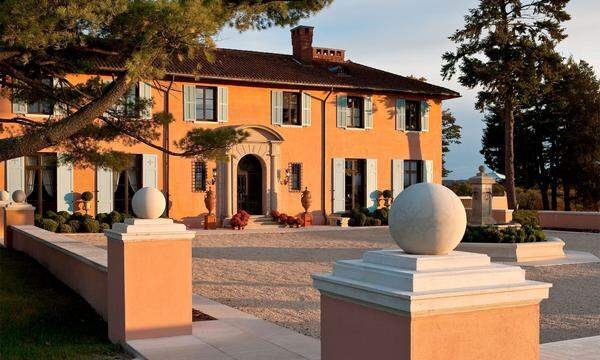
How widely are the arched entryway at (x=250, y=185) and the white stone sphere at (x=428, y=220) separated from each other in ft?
68.6

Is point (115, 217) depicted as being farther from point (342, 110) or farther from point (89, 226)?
point (342, 110)

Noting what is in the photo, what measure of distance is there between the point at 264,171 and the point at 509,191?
11013 mm

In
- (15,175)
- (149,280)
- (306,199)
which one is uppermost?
(15,175)

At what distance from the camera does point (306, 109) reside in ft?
81.3

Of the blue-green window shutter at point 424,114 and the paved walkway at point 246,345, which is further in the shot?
the blue-green window shutter at point 424,114

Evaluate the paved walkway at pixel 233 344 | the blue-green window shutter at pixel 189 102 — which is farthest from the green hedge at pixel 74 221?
the paved walkway at pixel 233 344

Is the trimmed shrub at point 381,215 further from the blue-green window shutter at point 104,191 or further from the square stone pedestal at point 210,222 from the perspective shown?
the blue-green window shutter at point 104,191

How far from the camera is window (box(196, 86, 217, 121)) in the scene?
2308cm

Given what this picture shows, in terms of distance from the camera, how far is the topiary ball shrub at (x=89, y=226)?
64.4 feet

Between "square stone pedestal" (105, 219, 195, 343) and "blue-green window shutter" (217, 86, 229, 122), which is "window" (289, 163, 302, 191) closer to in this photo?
"blue-green window shutter" (217, 86, 229, 122)

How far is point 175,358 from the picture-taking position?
5656 millimetres

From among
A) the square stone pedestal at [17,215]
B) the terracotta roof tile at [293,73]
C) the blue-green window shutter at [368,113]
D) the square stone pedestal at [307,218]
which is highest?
the terracotta roof tile at [293,73]

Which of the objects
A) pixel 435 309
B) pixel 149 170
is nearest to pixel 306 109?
pixel 149 170

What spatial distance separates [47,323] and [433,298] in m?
5.53
